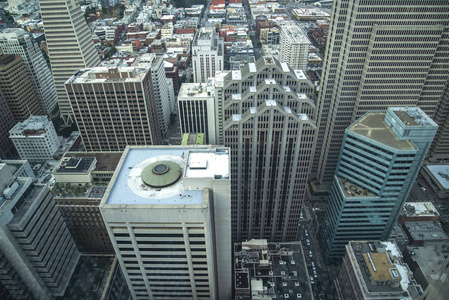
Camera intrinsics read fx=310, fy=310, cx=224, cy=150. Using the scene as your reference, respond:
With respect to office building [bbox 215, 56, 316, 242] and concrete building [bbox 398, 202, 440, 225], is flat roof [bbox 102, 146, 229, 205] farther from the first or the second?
concrete building [bbox 398, 202, 440, 225]

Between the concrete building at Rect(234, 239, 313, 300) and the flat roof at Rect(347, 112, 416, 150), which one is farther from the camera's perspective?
the flat roof at Rect(347, 112, 416, 150)

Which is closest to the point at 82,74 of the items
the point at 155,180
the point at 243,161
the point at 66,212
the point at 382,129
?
the point at 66,212

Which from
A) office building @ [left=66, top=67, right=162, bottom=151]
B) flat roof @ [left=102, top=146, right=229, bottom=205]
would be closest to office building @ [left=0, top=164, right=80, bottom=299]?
flat roof @ [left=102, top=146, right=229, bottom=205]

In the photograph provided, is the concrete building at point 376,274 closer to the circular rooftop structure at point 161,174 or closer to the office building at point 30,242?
the circular rooftop structure at point 161,174

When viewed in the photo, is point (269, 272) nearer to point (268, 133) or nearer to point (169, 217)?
point (268, 133)

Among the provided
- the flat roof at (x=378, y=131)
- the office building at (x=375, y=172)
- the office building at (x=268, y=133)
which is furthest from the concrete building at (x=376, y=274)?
the flat roof at (x=378, y=131)

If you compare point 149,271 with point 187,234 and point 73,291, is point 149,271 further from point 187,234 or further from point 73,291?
point 73,291
